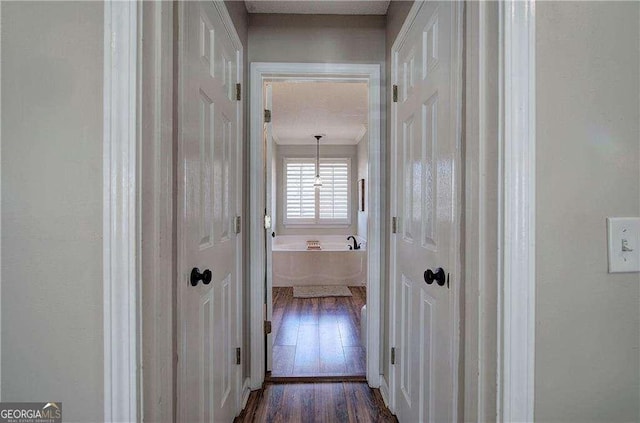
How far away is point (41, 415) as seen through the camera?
735 millimetres

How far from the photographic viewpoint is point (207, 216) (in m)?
1.39

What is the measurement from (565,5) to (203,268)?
4.27 ft

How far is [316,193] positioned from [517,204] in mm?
6059

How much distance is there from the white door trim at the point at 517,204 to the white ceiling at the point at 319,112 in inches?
84.9

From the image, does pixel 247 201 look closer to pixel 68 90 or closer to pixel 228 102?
pixel 228 102

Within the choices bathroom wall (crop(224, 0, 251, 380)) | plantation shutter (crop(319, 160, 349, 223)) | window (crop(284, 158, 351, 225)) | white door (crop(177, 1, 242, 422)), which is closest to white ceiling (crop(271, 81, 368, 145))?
window (crop(284, 158, 351, 225))

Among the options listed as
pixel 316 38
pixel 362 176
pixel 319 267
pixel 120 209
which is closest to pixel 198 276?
pixel 120 209

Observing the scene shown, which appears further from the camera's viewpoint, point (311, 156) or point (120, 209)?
point (311, 156)

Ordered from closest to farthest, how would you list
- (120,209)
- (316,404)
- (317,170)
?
(120,209)
(316,404)
(317,170)

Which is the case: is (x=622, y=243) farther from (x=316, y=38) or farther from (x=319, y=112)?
(x=319, y=112)

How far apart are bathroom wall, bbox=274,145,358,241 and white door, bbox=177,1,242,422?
477cm

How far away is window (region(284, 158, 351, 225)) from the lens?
671 centimetres

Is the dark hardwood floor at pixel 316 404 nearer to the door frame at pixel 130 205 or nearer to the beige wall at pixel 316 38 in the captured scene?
the door frame at pixel 130 205

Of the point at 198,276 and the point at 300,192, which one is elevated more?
the point at 300,192
